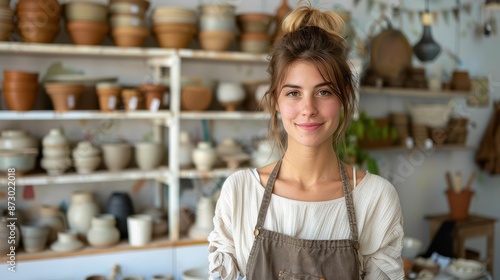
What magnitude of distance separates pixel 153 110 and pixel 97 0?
794mm

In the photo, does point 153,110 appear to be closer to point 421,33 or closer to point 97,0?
point 97,0

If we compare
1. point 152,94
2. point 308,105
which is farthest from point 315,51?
point 152,94

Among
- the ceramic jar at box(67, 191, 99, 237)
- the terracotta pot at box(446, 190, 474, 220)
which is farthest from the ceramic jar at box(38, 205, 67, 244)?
the terracotta pot at box(446, 190, 474, 220)

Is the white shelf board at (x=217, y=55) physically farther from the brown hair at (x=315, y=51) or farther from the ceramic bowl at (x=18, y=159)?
the brown hair at (x=315, y=51)

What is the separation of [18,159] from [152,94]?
0.84m

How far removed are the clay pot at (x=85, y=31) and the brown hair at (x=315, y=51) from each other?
1805 millimetres

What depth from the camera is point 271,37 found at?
3652 mm

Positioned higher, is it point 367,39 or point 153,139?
point 367,39

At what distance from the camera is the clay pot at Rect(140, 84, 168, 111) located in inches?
127

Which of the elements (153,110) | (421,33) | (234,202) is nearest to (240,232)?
(234,202)

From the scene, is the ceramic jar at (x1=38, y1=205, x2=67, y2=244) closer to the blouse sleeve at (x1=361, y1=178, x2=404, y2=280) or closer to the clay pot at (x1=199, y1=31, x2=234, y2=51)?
the clay pot at (x1=199, y1=31, x2=234, y2=51)

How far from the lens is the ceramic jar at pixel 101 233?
10.3 feet

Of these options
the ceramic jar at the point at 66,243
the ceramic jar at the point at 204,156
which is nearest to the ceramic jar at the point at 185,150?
the ceramic jar at the point at 204,156

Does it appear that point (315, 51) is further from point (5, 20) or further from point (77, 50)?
point (5, 20)
